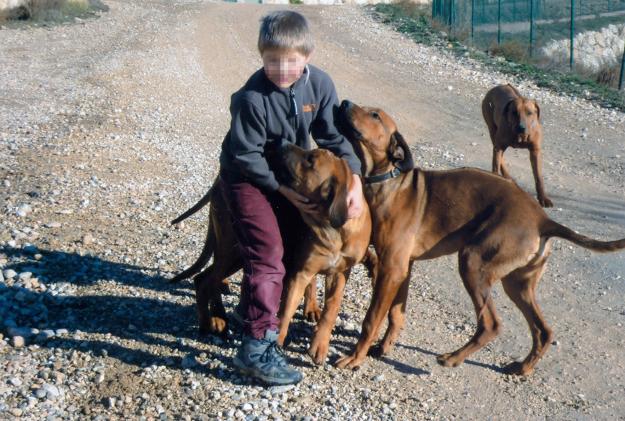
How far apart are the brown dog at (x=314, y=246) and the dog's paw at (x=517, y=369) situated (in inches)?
43.6

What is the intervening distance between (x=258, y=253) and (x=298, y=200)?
371mm

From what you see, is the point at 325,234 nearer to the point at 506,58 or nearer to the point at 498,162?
the point at 498,162

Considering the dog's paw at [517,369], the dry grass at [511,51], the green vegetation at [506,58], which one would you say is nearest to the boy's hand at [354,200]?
the dog's paw at [517,369]

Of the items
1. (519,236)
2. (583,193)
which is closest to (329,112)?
(519,236)

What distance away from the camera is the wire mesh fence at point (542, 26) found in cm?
1816

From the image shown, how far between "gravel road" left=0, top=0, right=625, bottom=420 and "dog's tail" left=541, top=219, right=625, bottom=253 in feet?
2.65

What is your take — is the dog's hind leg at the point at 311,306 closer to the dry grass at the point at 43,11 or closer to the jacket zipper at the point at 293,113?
the jacket zipper at the point at 293,113

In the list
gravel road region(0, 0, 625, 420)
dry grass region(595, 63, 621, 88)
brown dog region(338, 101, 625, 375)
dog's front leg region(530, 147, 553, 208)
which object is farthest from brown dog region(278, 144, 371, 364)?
dry grass region(595, 63, 621, 88)

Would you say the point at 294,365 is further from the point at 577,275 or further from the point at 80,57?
the point at 80,57

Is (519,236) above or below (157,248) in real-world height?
above

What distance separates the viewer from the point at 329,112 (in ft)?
14.1

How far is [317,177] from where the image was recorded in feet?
13.5

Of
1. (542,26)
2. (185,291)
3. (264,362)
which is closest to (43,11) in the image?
(542,26)

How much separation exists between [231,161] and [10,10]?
20.0 metres
